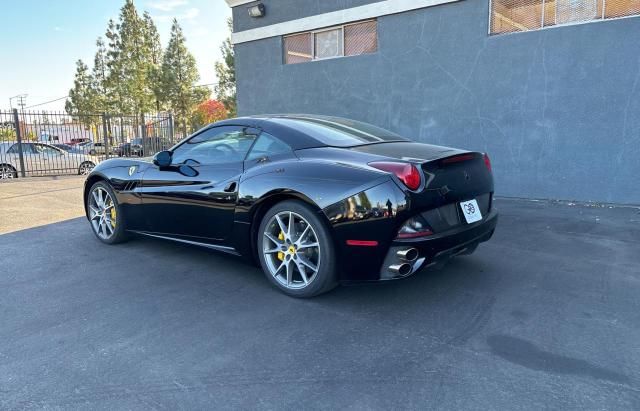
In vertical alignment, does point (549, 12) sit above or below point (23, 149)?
above

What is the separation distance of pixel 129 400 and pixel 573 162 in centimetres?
717

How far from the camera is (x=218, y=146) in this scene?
399 cm

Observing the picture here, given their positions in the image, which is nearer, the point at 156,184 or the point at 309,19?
the point at 156,184

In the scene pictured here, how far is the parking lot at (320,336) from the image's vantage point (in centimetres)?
213

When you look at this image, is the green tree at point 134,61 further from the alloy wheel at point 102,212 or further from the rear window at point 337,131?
the rear window at point 337,131

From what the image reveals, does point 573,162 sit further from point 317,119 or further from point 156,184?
point 156,184

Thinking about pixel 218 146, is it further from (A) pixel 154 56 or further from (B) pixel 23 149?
(A) pixel 154 56

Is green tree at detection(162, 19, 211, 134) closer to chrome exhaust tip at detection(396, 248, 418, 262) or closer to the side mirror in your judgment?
the side mirror

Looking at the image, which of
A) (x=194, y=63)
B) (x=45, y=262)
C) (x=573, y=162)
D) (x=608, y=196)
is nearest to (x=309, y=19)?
(x=573, y=162)

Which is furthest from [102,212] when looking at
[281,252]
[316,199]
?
[316,199]

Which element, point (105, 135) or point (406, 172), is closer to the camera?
point (406, 172)

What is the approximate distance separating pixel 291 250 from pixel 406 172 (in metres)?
Answer: 1.03

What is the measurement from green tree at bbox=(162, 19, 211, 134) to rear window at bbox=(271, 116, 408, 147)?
A: 28315mm

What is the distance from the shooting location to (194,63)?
31094 millimetres
